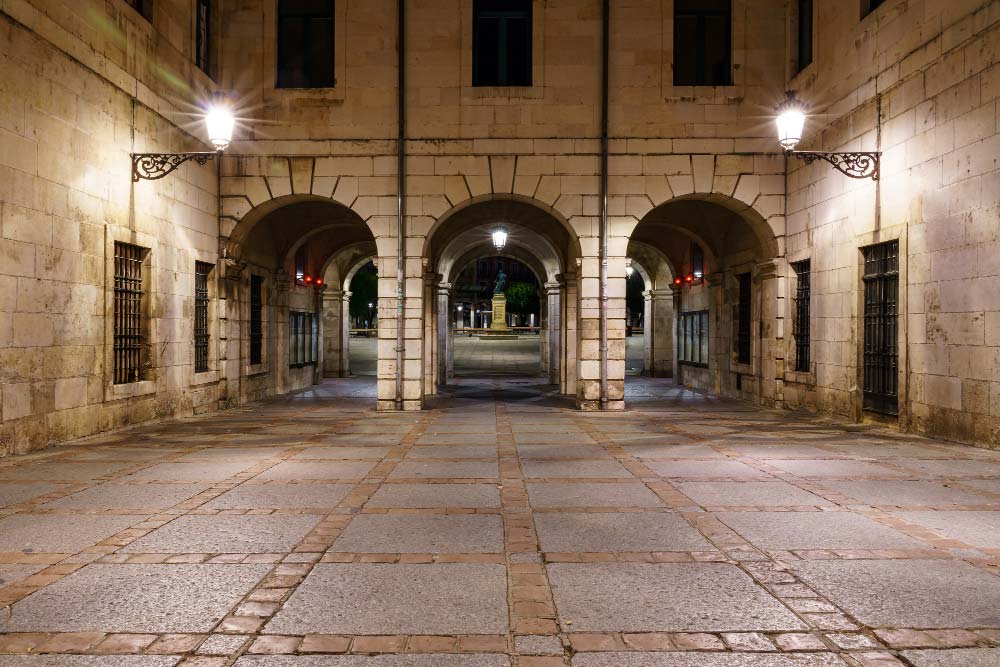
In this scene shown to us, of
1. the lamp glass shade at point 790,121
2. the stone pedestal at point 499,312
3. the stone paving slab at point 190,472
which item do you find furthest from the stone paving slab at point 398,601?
the stone pedestal at point 499,312

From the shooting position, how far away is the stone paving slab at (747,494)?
17.5 ft

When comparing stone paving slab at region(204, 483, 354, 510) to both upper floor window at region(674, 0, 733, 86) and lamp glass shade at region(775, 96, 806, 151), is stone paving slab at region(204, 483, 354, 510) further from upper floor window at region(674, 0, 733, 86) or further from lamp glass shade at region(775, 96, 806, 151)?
upper floor window at region(674, 0, 733, 86)

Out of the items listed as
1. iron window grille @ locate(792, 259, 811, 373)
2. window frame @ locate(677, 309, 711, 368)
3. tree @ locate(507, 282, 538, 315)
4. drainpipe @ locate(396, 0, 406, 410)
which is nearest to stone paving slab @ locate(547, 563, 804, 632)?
drainpipe @ locate(396, 0, 406, 410)

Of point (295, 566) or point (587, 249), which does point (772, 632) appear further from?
point (587, 249)

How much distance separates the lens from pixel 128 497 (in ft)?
17.8

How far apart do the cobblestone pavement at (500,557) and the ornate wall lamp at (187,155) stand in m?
4.01

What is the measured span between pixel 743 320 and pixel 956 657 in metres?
12.8

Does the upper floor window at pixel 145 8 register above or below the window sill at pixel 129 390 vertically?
above

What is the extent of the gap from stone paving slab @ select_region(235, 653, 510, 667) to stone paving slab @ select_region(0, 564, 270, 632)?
1.52 feet

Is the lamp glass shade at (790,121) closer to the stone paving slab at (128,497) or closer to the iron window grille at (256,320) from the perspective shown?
the stone paving slab at (128,497)

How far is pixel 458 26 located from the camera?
12172 mm

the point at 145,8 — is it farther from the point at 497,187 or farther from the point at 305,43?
the point at 497,187

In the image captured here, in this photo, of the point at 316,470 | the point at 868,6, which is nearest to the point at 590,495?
the point at 316,470

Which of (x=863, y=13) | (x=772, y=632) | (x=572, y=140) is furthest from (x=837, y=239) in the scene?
(x=772, y=632)
